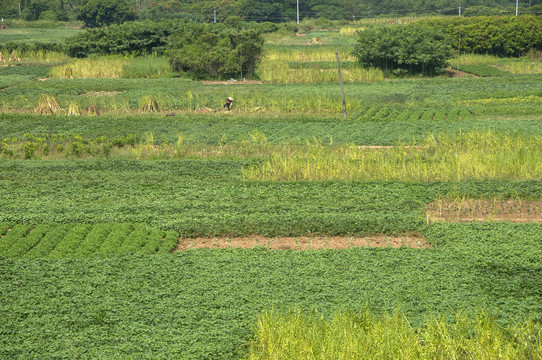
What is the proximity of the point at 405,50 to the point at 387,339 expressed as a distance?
28.3 metres

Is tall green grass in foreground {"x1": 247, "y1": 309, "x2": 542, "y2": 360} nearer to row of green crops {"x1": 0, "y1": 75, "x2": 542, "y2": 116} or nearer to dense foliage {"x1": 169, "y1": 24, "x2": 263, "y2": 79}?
row of green crops {"x1": 0, "y1": 75, "x2": 542, "y2": 116}

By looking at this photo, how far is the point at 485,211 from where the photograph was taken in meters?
14.1

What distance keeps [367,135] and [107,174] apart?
8.24 meters

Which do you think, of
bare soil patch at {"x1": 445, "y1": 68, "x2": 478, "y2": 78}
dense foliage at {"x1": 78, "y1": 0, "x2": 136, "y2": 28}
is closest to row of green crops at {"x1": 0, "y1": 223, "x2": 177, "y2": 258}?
bare soil patch at {"x1": 445, "y1": 68, "x2": 478, "y2": 78}

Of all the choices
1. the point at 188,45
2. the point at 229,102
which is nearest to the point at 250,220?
the point at 229,102

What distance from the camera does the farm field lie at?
977 cm

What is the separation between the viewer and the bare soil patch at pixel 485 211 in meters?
13.8

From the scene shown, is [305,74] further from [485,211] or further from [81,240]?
[81,240]

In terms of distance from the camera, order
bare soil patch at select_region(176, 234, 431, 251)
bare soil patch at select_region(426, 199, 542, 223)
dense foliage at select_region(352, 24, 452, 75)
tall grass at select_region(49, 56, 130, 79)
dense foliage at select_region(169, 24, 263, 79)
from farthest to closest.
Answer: tall grass at select_region(49, 56, 130, 79), dense foliage at select_region(169, 24, 263, 79), dense foliage at select_region(352, 24, 452, 75), bare soil patch at select_region(426, 199, 542, 223), bare soil patch at select_region(176, 234, 431, 251)

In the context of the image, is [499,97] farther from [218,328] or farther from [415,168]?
[218,328]

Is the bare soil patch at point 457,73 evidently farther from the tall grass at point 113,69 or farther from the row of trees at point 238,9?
the row of trees at point 238,9

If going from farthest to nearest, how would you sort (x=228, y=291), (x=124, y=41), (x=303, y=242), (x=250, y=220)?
(x=124, y=41) → (x=250, y=220) → (x=303, y=242) → (x=228, y=291)

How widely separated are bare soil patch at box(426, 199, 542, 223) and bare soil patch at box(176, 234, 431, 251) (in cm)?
112

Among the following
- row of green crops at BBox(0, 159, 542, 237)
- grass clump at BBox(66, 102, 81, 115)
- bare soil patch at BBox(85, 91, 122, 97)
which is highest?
bare soil patch at BBox(85, 91, 122, 97)
